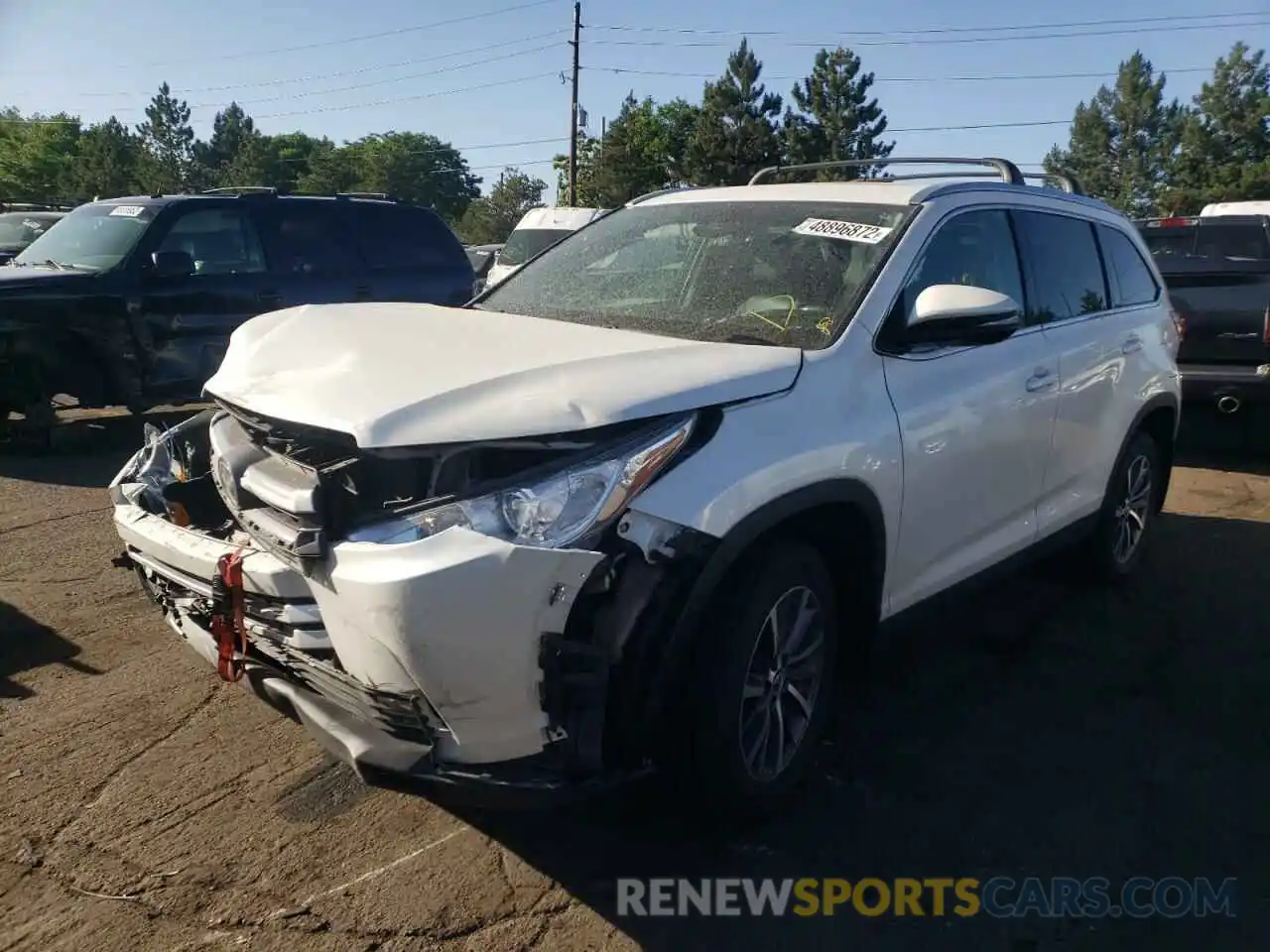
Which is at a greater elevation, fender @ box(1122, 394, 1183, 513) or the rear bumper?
fender @ box(1122, 394, 1183, 513)

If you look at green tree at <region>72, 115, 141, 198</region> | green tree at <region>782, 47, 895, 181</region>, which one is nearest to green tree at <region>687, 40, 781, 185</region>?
green tree at <region>782, 47, 895, 181</region>

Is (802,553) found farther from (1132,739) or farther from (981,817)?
(1132,739)

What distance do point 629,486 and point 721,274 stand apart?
1486mm

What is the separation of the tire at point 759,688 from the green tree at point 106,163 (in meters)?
70.8

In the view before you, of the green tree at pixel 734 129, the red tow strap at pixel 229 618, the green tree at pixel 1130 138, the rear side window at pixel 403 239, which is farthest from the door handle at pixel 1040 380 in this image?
the green tree at pixel 1130 138

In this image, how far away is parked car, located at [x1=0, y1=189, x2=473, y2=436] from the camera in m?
7.63

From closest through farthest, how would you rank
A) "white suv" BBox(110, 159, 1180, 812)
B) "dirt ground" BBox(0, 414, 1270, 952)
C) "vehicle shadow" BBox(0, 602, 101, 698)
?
"white suv" BBox(110, 159, 1180, 812)
"dirt ground" BBox(0, 414, 1270, 952)
"vehicle shadow" BBox(0, 602, 101, 698)

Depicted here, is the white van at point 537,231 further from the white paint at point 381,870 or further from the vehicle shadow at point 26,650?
the white paint at point 381,870

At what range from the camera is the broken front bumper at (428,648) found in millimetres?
2361

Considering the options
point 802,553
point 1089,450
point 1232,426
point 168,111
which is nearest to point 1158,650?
point 1089,450

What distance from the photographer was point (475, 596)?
235 centimetres


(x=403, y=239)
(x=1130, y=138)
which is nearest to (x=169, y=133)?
(x=1130, y=138)

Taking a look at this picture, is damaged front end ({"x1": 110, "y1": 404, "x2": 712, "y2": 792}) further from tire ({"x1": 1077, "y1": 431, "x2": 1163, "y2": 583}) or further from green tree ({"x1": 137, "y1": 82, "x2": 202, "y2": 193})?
green tree ({"x1": 137, "y1": 82, "x2": 202, "y2": 193})

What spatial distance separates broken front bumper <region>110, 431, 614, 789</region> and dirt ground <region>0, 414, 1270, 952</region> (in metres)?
0.52
